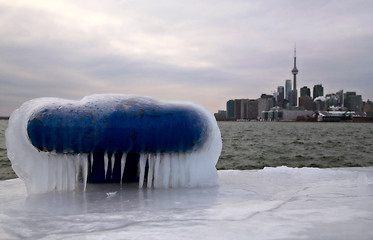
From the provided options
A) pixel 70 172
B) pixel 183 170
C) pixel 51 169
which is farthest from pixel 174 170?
pixel 51 169

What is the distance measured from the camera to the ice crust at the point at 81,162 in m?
3.79

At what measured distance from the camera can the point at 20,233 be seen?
230cm

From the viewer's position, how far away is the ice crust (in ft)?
12.4

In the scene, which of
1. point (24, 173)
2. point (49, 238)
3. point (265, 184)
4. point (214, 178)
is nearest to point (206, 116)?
point (214, 178)

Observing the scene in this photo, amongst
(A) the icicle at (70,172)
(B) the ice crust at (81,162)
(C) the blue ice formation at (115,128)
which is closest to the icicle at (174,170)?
(B) the ice crust at (81,162)

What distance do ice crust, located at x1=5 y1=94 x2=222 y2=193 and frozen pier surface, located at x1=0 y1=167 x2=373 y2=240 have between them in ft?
0.58

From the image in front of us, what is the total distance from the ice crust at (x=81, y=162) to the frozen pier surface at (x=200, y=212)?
0.58 feet

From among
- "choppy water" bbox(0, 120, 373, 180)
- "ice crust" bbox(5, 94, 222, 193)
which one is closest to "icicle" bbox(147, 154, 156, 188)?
"ice crust" bbox(5, 94, 222, 193)

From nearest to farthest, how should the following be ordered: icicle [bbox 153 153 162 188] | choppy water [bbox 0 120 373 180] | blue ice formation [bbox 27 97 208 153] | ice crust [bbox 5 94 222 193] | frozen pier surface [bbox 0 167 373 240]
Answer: frozen pier surface [bbox 0 167 373 240], blue ice formation [bbox 27 97 208 153], ice crust [bbox 5 94 222 193], icicle [bbox 153 153 162 188], choppy water [bbox 0 120 373 180]

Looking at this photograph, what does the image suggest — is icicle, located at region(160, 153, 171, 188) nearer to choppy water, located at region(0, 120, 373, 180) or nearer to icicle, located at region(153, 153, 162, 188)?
icicle, located at region(153, 153, 162, 188)

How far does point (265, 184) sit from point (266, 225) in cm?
191

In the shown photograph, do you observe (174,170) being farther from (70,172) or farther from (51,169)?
(51,169)

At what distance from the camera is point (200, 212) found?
2.77 meters

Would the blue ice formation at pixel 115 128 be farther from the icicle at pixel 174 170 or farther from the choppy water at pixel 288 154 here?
the choppy water at pixel 288 154
